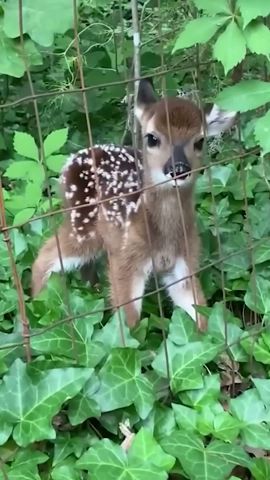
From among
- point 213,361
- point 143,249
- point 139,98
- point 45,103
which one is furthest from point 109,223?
point 45,103

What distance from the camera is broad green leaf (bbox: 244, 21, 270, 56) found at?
2607 millimetres

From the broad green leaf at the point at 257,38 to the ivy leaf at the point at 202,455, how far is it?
1249 millimetres

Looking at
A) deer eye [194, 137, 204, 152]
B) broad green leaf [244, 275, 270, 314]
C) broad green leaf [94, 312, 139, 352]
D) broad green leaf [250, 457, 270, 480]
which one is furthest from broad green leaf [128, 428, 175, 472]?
deer eye [194, 137, 204, 152]

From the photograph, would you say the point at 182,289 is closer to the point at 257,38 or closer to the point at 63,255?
the point at 63,255

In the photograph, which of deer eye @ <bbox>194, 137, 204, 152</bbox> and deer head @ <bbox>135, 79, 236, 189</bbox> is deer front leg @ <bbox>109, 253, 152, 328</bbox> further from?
deer eye @ <bbox>194, 137, 204, 152</bbox>

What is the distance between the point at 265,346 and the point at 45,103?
283 cm

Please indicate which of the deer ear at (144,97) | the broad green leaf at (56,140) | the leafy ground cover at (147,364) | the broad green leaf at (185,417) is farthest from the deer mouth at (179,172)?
the broad green leaf at (185,417)

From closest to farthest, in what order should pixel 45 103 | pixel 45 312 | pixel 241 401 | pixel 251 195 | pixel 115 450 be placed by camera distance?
pixel 115 450, pixel 241 401, pixel 45 312, pixel 251 195, pixel 45 103

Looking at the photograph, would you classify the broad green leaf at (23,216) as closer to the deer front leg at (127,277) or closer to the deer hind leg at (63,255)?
the deer hind leg at (63,255)

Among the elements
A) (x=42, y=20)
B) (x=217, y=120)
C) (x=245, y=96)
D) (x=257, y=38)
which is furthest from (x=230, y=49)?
(x=217, y=120)

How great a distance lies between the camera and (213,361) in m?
3.41

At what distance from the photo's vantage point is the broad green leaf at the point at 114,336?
323cm

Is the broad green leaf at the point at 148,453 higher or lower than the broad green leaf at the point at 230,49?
lower

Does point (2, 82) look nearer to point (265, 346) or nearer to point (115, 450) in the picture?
point (265, 346)
